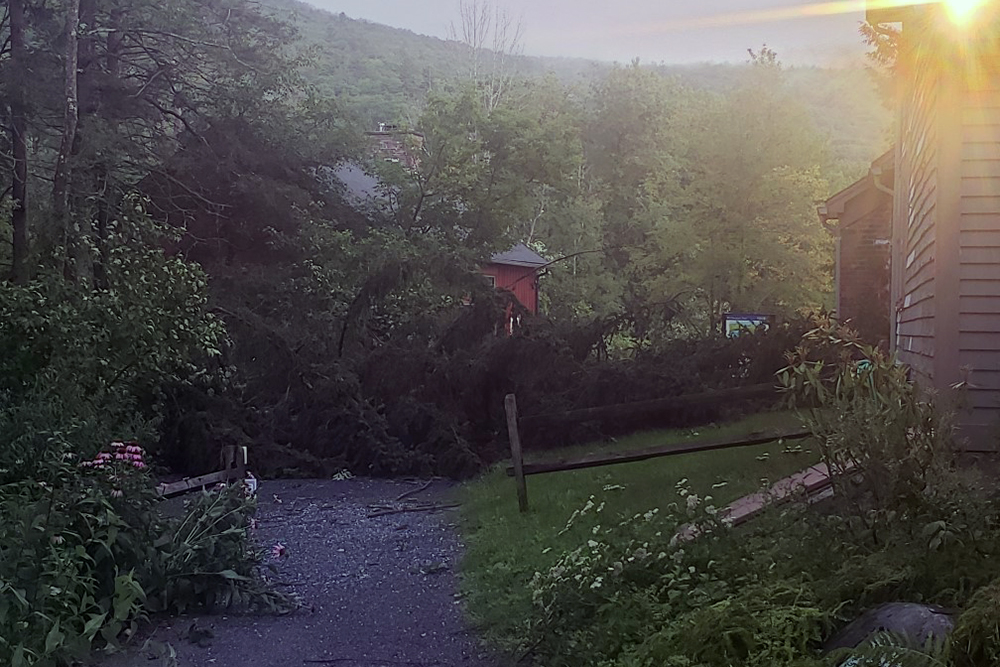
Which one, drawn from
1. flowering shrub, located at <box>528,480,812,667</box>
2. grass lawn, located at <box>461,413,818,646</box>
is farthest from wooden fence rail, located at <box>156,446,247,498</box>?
flowering shrub, located at <box>528,480,812,667</box>

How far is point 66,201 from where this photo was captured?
11.1 m

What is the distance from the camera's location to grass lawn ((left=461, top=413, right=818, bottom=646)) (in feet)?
17.1

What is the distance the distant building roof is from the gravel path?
1774 cm

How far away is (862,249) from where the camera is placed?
17.0 meters

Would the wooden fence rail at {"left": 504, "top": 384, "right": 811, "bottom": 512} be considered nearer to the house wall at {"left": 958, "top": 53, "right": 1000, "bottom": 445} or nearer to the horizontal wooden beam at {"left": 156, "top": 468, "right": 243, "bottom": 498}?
the house wall at {"left": 958, "top": 53, "right": 1000, "bottom": 445}

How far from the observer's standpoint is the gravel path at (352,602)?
14.5ft

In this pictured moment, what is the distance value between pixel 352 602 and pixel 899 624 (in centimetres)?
332

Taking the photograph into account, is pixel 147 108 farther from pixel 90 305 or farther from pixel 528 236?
pixel 528 236

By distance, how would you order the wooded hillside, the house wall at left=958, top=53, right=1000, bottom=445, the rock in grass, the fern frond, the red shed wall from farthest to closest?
the wooded hillside
the red shed wall
the house wall at left=958, top=53, right=1000, bottom=445
the rock in grass
the fern frond

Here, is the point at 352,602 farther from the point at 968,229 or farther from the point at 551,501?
the point at 968,229

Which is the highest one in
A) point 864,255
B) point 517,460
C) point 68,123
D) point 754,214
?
point 68,123

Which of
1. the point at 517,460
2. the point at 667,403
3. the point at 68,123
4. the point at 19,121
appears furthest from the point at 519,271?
the point at 517,460

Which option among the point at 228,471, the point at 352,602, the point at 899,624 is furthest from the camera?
the point at 228,471

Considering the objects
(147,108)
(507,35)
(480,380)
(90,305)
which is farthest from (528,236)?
(90,305)
